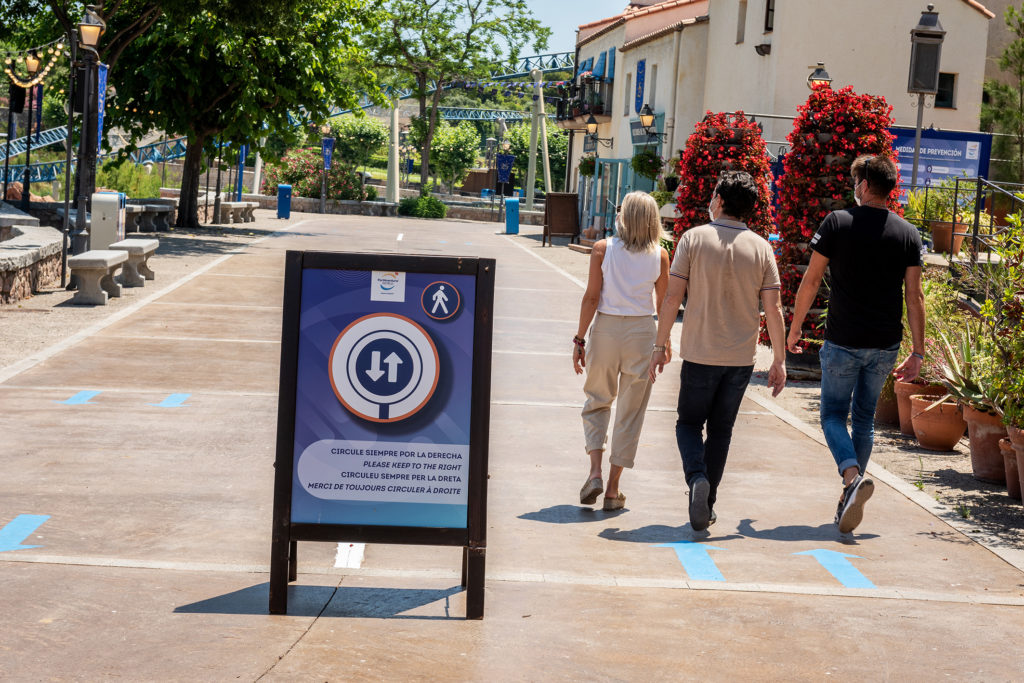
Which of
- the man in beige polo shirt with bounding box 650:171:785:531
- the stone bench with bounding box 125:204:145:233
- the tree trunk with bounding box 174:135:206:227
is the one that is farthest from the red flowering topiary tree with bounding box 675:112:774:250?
the tree trunk with bounding box 174:135:206:227

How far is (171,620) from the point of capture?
4348mm

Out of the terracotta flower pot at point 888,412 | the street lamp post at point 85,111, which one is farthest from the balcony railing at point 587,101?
the terracotta flower pot at point 888,412

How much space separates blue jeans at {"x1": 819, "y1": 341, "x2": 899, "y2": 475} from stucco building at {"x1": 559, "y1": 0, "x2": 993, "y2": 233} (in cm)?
1467

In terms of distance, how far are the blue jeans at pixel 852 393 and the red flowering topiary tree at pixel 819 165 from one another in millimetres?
4770

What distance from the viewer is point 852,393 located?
20.9 feet

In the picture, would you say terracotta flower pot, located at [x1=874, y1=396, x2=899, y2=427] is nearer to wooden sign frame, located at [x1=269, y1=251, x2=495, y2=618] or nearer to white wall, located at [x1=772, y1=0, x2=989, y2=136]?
wooden sign frame, located at [x1=269, y1=251, x2=495, y2=618]

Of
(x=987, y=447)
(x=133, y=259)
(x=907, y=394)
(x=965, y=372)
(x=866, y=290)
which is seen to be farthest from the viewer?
(x=133, y=259)

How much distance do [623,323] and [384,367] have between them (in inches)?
80.7

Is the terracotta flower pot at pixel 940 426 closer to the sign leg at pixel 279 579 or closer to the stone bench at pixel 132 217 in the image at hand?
the sign leg at pixel 279 579

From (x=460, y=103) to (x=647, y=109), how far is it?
11097cm

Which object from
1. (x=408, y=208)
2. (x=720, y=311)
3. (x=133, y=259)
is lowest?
(x=133, y=259)

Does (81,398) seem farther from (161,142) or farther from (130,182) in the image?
(161,142)

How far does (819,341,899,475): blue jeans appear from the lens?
6195 mm

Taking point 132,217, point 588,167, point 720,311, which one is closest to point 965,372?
point 720,311
